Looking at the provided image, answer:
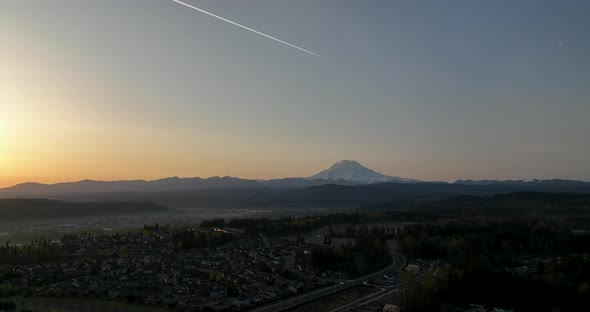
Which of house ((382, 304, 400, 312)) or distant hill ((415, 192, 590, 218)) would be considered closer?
house ((382, 304, 400, 312))

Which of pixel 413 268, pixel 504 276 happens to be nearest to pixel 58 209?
pixel 413 268

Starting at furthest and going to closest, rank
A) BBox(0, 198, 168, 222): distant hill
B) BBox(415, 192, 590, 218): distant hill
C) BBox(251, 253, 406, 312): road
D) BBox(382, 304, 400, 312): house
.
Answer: BBox(0, 198, 168, 222): distant hill, BBox(415, 192, 590, 218): distant hill, BBox(251, 253, 406, 312): road, BBox(382, 304, 400, 312): house

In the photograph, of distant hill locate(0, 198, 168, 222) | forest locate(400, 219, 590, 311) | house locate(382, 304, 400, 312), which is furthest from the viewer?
distant hill locate(0, 198, 168, 222)

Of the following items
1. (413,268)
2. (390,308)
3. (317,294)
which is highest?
(413,268)

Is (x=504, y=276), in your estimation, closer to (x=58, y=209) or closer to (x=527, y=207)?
(x=527, y=207)

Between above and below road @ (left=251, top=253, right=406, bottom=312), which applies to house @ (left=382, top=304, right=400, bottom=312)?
below

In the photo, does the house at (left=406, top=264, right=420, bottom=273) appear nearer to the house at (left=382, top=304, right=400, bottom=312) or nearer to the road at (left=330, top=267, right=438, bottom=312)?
the road at (left=330, top=267, right=438, bottom=312)

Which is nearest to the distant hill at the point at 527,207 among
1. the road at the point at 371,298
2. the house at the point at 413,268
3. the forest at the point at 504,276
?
the forest at the point at 504,276

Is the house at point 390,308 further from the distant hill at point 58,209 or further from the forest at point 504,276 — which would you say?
the distant hill at point 58,209

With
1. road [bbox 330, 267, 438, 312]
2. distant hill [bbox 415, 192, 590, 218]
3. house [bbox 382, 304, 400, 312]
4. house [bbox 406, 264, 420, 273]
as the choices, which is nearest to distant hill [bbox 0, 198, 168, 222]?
distant hill [bbox 415, 192, 590, 218]
